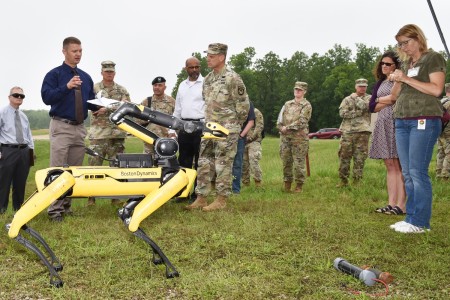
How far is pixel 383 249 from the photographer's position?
4438mm

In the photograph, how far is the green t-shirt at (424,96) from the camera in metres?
4.91

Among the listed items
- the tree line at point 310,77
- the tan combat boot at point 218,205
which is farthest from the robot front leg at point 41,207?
the tree line at point 310,77

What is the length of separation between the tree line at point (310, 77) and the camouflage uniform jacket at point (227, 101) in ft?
189

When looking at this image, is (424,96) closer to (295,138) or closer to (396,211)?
(396,211)

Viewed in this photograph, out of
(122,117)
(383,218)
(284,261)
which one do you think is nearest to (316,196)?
(383,218)

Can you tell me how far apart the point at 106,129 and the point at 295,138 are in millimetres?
3533

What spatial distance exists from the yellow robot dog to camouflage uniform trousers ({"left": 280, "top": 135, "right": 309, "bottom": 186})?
4.84 m

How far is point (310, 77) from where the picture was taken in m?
70.2

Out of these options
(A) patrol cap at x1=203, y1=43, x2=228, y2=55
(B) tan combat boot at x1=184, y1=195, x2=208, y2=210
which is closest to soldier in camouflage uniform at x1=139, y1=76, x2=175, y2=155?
(B) tan combat boot at x1=184, y1=195, x2=208, y2=210

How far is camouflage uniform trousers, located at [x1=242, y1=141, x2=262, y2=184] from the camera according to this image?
34.3 ft

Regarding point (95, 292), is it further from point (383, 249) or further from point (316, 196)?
point (316, 196)

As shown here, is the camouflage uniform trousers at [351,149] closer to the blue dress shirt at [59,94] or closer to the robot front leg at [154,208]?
the blue dress shirt at [59,94]

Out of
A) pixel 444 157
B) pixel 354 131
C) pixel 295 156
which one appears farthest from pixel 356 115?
pixel 444 157

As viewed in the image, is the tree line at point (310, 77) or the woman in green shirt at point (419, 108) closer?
the woman in green shirt at point (419, 108)
